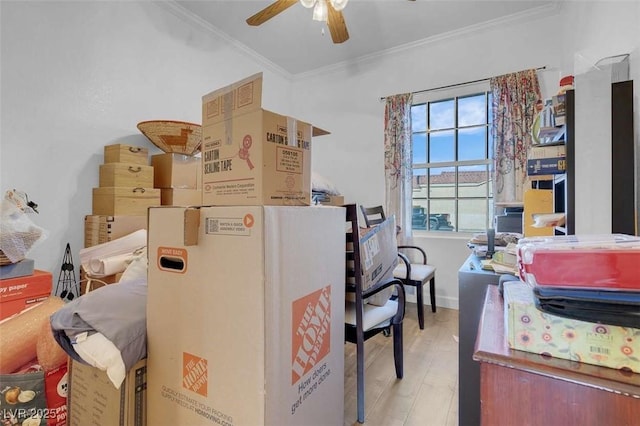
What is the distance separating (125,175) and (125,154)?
0.54 feet

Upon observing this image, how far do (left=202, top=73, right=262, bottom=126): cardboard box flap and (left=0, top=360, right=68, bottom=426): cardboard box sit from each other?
1.24m

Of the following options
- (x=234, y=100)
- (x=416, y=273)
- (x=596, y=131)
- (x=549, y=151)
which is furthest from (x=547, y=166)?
(x=416, y=273)

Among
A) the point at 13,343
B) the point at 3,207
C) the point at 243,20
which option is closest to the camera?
the point at 13,343

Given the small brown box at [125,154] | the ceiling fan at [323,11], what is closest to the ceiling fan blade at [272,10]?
the ceiling fan at [323,11]

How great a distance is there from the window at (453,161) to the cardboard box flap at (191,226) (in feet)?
9.87

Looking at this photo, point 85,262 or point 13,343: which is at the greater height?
point 85,262

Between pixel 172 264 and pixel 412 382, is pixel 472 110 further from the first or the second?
pixel 172 264

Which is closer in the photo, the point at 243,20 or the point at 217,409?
the point at 217,409

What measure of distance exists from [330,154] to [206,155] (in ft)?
10.1

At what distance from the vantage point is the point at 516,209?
2.49 meters

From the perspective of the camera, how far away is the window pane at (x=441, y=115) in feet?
11.1

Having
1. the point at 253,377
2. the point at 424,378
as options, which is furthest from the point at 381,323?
the point at 253,377

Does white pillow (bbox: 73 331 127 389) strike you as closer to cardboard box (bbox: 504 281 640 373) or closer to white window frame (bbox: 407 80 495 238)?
cardboard box (bbox: 504 281 640 373)

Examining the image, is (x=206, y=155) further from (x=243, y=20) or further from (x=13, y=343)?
(x=243, y=20)
